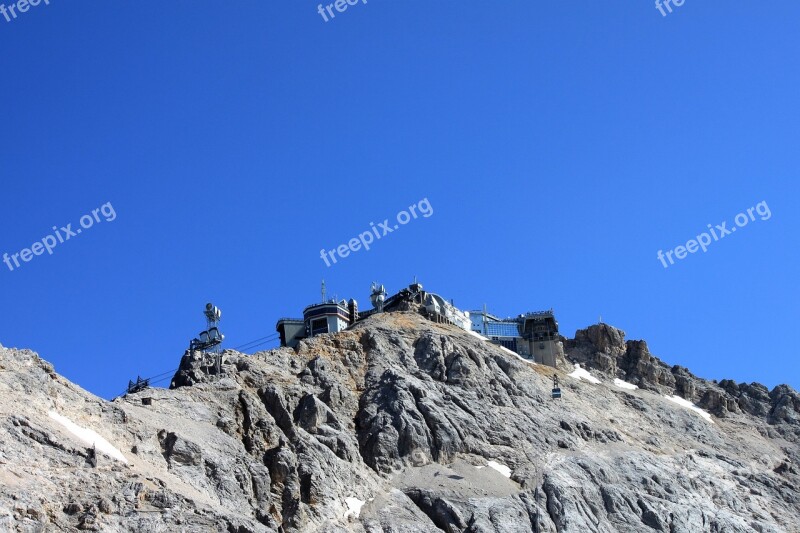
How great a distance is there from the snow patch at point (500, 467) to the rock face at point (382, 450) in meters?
0.32

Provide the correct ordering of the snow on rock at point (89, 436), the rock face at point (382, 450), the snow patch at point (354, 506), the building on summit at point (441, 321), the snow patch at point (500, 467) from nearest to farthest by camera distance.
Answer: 1. the rock face at point (382, 450)
2. the snow on rock at point (89, 436)
3. the snow patch at point (354, 506)
4. the snow patch at point (500, 467)
5. the building on summit at point (441, 321)

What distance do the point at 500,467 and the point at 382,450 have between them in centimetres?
1017

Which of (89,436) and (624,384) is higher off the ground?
(624,384)

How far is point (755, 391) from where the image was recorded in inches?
5556

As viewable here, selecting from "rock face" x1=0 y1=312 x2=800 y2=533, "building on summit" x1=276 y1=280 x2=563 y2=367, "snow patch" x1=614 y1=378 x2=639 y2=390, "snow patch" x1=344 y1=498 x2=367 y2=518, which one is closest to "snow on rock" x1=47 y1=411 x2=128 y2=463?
"rock face" x1=0 y1=312 x2=800 y2=533

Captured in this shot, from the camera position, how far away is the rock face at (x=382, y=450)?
6588cm

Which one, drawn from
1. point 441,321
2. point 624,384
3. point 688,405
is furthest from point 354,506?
point 688,405

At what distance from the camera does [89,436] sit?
71062mm

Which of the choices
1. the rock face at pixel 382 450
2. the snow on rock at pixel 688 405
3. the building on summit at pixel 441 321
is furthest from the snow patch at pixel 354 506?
the snow on rock at pixel 688 405

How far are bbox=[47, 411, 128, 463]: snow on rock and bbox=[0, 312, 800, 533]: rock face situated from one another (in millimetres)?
142

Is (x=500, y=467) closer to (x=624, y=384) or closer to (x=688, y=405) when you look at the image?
(x=624, y=384)

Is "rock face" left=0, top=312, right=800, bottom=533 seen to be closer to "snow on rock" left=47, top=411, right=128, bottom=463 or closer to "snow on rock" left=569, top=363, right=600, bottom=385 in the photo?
"snow on rock" left=47, top=411, right=128, bottom=463

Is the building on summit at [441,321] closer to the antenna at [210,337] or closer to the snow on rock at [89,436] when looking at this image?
the antenna at [210,337]

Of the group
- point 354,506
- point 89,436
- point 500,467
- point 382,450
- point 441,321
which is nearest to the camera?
point 89,436
